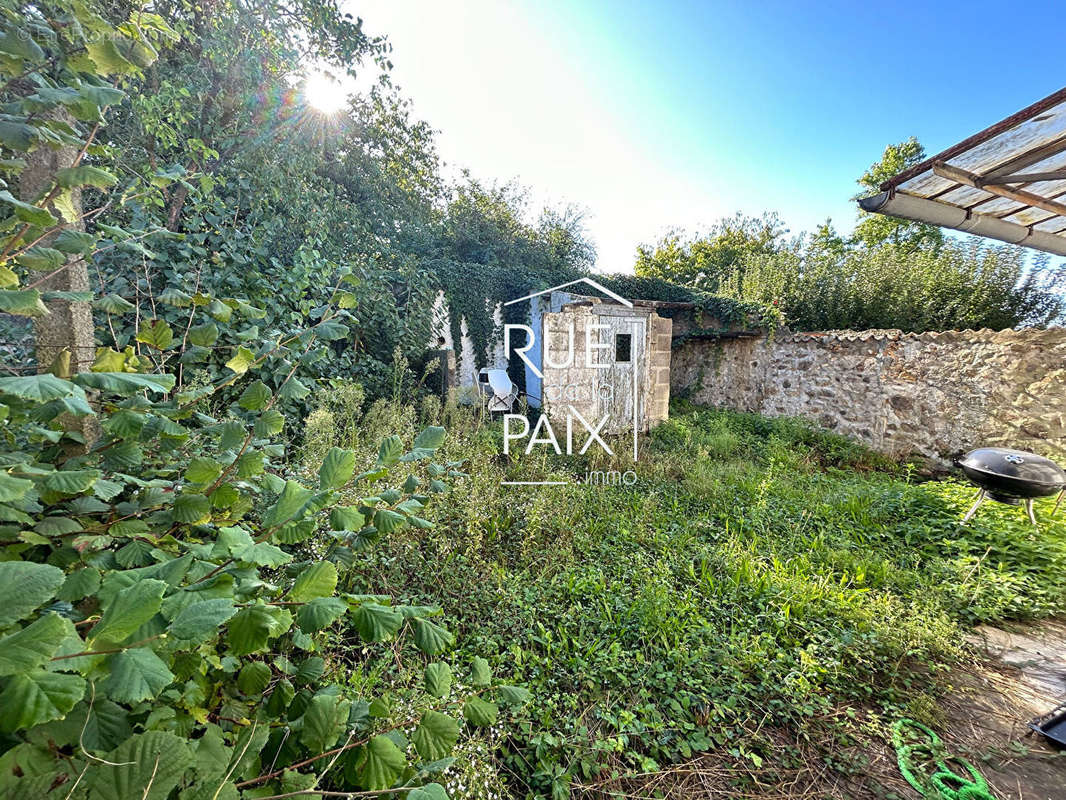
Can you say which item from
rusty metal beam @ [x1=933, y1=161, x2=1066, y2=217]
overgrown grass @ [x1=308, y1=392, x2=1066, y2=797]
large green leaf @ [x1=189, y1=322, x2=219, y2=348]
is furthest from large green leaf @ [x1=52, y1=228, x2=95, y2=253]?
rusty metal beam @ [x1=933, y1=161, x2=1066, y2=217]

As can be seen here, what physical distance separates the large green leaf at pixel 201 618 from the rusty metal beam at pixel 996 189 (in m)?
3.25

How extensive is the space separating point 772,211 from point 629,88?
18.2 meters

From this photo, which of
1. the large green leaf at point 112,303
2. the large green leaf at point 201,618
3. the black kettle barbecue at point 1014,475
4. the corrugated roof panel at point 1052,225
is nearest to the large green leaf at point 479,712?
the large green leaf at point 201,618

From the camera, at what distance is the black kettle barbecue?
8.73ft

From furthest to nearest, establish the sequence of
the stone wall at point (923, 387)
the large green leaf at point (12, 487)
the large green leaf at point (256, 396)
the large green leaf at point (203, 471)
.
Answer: the stone wall at point (923, 387) < the large green leaf at point (256, 396) < the large green leaf at point (203, 471) < the large green leaf at point (12, 487)

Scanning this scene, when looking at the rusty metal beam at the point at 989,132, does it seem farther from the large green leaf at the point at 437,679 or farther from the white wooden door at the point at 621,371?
the white wooden door at the point at 621,371

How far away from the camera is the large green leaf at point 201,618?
1.58 feet

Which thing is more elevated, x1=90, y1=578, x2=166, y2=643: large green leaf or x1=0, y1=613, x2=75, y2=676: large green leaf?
x1=0, y1=613, x2=75, y2=676: large green leaf

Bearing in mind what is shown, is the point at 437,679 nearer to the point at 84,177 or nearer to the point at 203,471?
the point at 203,471

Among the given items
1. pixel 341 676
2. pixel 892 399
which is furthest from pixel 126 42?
pixel 892 399


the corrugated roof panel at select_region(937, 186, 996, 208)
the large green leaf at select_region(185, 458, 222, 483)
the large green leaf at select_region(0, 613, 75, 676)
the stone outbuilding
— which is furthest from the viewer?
the stone outbuilding

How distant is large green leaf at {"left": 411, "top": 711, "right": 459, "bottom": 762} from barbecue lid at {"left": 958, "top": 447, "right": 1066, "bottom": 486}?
13.3 ft

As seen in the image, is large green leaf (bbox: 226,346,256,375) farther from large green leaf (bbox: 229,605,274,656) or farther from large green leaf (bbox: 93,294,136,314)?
large green leaf (bbox: 229,605,274,656)

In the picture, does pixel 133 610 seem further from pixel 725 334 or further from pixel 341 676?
pixel 725 334
